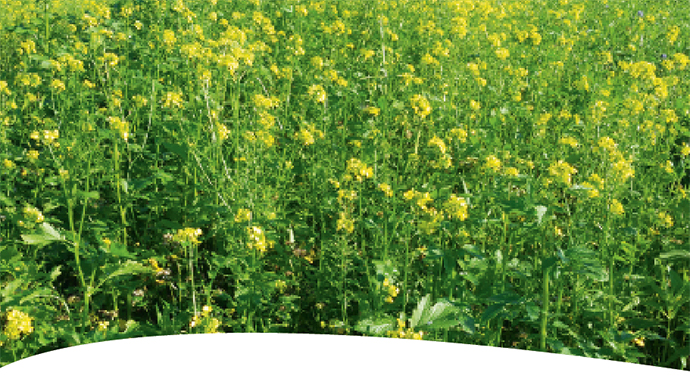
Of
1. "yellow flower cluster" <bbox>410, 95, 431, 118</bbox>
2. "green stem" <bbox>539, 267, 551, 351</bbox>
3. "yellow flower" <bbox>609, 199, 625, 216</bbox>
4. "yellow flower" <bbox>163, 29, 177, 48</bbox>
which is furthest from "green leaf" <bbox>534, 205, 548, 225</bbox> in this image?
"yellow flower" <bbox>163, 29, 177, 48</bbox>

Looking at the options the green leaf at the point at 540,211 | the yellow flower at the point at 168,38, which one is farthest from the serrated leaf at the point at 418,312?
the yellow flower at the point at 168,38

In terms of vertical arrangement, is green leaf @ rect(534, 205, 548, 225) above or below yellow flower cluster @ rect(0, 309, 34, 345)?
above

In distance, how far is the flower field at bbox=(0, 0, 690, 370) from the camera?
2506mm

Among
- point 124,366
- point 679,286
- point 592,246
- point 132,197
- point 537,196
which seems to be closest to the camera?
point 124,366

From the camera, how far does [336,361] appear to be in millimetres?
2150

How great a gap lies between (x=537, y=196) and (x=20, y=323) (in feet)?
6.85

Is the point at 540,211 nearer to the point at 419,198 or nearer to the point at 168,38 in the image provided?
the point at 419,198

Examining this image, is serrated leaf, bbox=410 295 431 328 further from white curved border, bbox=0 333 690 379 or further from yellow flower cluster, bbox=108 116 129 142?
yellow flower cluster, bbox=108 116 129 142

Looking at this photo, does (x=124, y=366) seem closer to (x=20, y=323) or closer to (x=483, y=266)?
(x=20, y=323)

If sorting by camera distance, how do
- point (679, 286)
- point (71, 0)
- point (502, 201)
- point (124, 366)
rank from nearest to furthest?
1. point (124, 366)
2. point (502, 201)
3. point (679, 286)
4. point (71, 0)

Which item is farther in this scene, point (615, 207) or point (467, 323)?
point (615, 207)

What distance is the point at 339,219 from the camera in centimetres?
267

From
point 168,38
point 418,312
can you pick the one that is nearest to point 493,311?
point 418,312

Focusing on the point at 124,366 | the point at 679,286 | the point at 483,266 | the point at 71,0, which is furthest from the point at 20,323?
the point at 71,0
